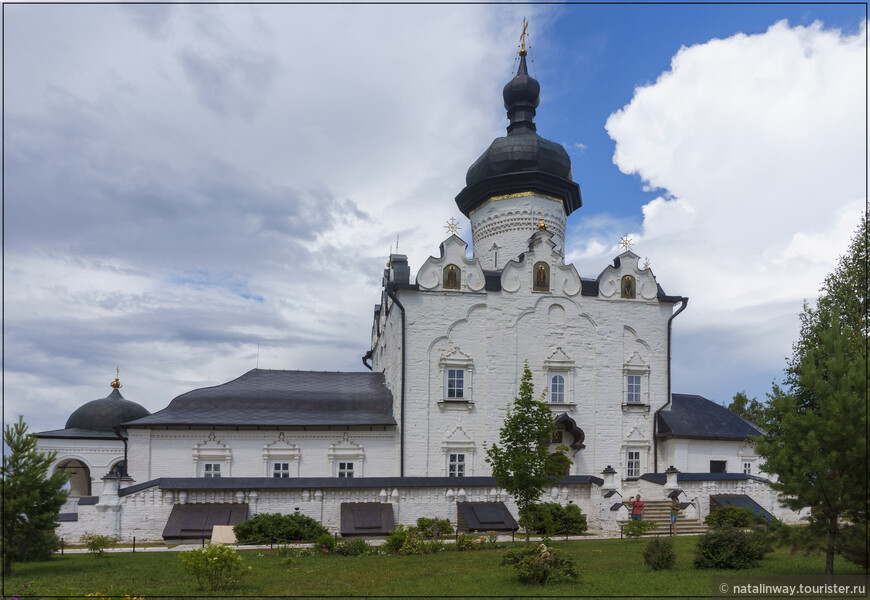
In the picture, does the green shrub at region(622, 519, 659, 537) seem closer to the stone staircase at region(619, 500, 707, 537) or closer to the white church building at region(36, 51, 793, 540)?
the stone staircase at region(619, 500, 707, 537)

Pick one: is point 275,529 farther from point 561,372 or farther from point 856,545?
point 856,545

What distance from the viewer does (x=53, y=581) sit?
13.0 m

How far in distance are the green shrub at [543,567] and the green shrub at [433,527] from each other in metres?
6.84

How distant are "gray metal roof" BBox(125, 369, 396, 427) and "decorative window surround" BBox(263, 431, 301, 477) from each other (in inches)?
30.5

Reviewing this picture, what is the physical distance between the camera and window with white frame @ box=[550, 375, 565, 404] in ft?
88.7

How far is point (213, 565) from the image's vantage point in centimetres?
1207

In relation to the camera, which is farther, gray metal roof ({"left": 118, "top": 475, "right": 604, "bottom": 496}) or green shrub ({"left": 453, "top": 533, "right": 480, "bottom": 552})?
gray metal roof ({"left": 118, "top": 475, "right": 604, "bottom": 496})

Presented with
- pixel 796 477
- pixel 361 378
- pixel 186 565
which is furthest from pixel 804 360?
pixel 361 378

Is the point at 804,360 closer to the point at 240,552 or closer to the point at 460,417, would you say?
the point at 240,552

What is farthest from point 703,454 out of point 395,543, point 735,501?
point 395,543

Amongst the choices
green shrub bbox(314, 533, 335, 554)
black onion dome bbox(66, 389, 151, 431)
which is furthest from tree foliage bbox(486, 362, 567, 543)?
black onion dome bbox(66, 389, 151, 431)

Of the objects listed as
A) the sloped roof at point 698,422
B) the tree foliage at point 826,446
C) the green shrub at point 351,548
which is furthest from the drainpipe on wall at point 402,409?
the tree foliage at point 826,446

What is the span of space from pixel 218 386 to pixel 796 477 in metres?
22.2

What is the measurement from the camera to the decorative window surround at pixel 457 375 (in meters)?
26.2
